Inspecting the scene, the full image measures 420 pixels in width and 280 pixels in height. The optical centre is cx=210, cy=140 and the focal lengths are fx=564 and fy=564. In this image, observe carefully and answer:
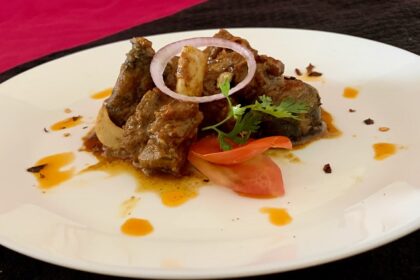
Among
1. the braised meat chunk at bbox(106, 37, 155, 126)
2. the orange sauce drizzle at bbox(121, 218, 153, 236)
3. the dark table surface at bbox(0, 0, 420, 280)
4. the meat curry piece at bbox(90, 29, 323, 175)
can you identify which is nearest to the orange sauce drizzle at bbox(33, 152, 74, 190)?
the meat curry piece at bbox(90, 29, 323, 175)

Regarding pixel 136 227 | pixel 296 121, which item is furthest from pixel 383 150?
pixel 136 227

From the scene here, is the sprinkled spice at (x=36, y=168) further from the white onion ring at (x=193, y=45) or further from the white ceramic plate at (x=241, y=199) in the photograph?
the white onion ring at (x=193, y=45)

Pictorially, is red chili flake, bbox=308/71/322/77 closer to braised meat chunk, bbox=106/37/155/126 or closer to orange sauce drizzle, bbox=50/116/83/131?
braised meat chunk, bbox=106/37/155/126

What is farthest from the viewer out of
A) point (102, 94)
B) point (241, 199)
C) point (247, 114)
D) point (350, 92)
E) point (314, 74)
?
point (102, 94)

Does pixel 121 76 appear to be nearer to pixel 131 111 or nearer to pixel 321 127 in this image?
pixel 131 111

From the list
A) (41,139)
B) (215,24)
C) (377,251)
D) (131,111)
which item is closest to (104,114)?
(131,111)

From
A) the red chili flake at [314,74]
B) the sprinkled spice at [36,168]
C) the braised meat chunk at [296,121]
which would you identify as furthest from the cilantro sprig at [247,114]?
the sprinkled spice at [36,168]

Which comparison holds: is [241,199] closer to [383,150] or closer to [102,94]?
[383,150]
